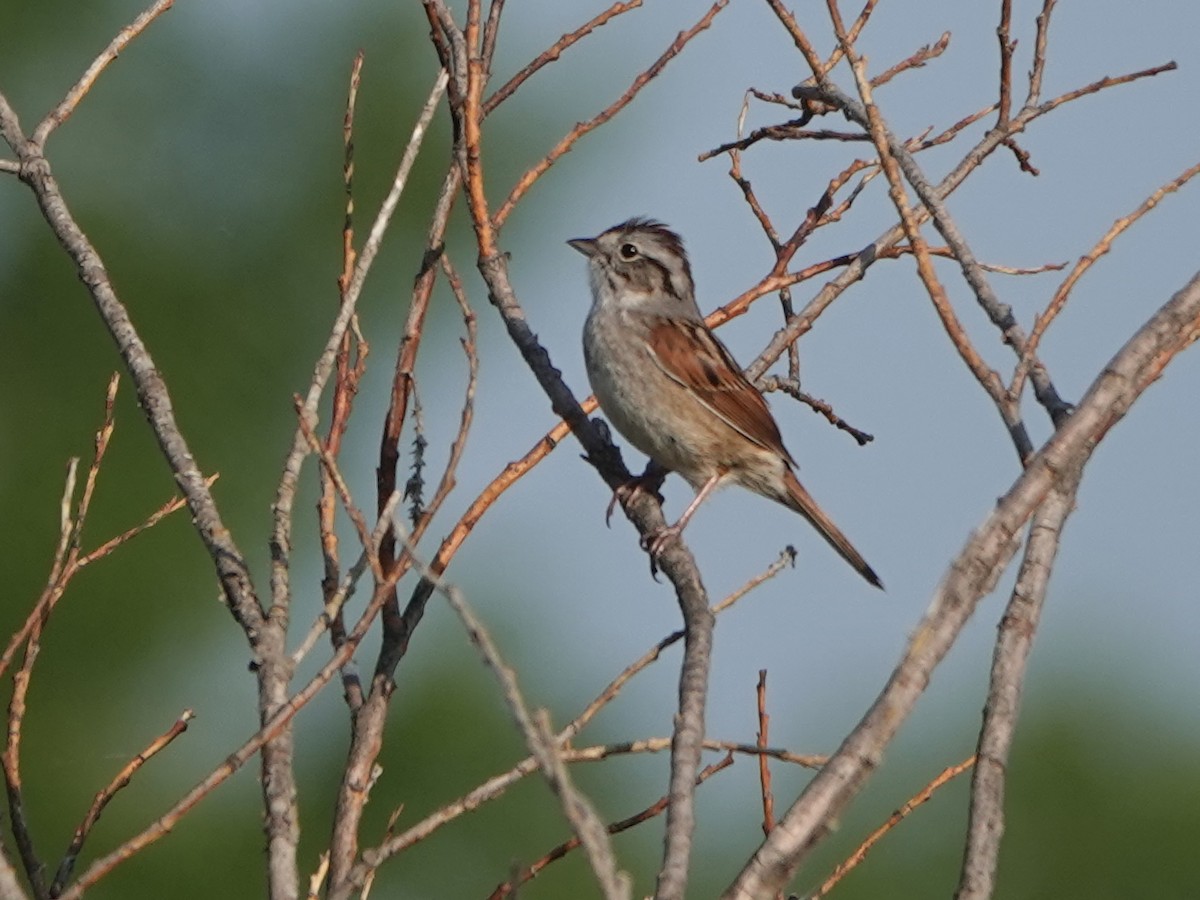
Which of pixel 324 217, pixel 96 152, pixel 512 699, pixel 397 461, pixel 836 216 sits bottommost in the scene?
pixel 512 699

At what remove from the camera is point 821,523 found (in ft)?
18.8

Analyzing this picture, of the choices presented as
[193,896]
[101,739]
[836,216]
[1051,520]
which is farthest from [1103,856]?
[1051,520]

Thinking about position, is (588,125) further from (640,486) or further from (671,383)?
(671,383)

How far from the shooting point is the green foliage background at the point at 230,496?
17.2 meters

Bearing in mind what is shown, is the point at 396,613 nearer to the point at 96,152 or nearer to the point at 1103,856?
the point at 1103,856

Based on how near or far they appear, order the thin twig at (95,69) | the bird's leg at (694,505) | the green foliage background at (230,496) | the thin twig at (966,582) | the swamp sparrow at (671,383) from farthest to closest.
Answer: the green foliage background at (230,496), the swamp sparrow at (671,383), the bird's leg at (694,505), the thin twig at (95,69), the thin twig at (966,582)

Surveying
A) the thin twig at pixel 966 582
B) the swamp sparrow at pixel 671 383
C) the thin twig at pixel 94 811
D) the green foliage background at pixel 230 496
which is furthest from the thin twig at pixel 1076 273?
the green foliage background at pixel 230 496

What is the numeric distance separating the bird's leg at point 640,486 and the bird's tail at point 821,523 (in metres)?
0.43

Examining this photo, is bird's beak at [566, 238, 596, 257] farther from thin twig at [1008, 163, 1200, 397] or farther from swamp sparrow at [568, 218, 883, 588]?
thin twig at [1008, 163, 1200, 397]

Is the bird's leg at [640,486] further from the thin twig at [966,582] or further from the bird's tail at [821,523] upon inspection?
the thin twig at [966,582]

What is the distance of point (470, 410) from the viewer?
2.70 m

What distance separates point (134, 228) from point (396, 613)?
59.4ft

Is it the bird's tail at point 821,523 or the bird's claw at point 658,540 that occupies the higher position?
the bird's tail at point 821,523

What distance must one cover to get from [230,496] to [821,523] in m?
13.6
